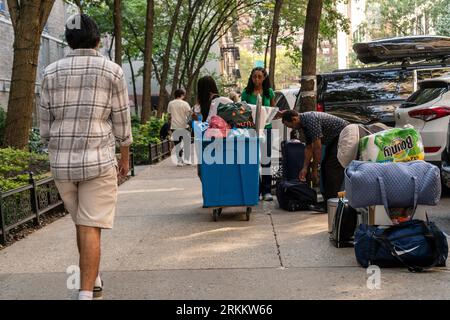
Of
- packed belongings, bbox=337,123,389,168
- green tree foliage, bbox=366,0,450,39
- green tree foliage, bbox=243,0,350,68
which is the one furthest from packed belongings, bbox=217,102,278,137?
green tree foliage, bbox=366,0,450,39

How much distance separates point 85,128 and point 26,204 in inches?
162

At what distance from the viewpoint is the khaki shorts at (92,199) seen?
15.8 ft

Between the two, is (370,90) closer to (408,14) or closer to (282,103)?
(282,103)

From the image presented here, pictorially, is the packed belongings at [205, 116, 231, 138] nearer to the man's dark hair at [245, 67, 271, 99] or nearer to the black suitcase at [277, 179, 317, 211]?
the black suitcase at [277, 179, 317, 211]

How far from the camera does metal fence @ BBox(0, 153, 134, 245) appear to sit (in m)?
7.69

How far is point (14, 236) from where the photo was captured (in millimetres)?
8086

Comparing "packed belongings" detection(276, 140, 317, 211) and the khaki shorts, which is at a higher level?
the khaki shorts

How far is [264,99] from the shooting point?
1009 cm

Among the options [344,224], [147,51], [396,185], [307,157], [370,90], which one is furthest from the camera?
[147,51]

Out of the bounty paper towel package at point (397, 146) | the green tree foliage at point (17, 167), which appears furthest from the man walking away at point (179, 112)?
the bounty paper towel package at point (397, 146)

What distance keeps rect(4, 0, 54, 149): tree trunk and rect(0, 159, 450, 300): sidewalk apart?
7.32 ft

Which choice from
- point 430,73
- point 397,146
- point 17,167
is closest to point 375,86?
point 430,73
